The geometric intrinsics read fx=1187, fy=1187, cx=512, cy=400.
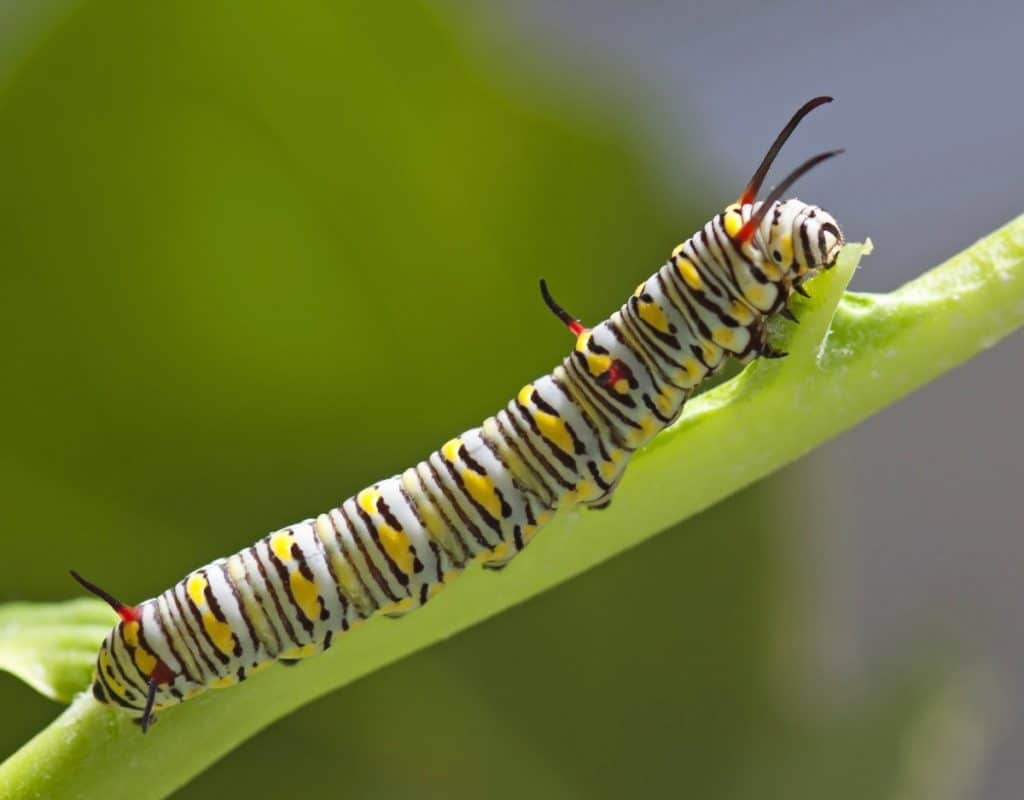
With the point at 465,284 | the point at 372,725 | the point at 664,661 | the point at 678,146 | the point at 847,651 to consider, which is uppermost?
the point at 678,146

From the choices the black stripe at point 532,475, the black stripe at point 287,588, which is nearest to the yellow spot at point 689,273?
the black stripe at point 532,475

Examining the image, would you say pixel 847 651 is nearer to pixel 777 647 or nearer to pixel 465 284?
pixel 777 647

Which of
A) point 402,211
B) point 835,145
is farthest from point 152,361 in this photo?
point 835,145

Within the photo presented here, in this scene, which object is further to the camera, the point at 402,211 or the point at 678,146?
the point at 678,146

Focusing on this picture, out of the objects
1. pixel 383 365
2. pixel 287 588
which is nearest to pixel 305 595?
pixel 287 588

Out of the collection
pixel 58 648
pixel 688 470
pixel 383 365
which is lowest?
pixel 688 470

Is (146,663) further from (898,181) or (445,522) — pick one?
(898,181)
